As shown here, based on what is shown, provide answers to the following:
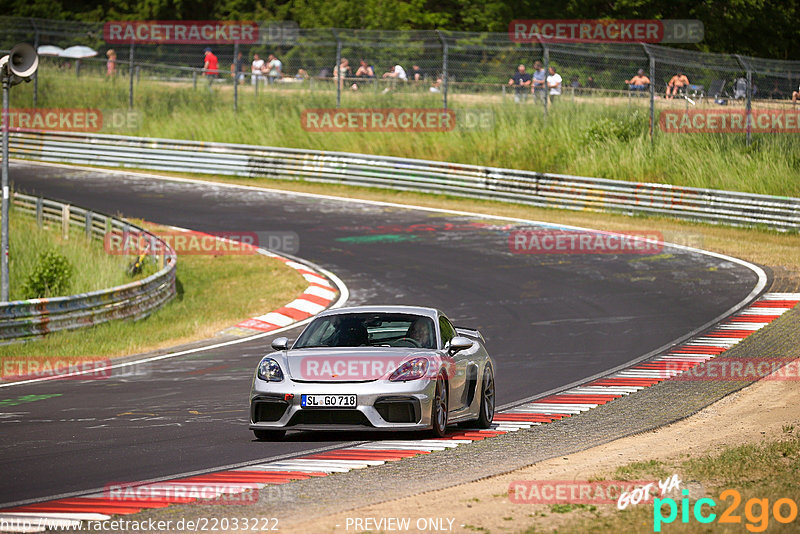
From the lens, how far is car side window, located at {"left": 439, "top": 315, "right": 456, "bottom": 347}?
36.5 ft

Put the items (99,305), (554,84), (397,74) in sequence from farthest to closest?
1. (397,74)
2. (554,84)
3. (99,305)

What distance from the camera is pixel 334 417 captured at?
9.88 meters

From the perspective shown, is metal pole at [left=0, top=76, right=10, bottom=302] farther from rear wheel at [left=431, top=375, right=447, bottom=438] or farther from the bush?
rear wheel at [left=431, top=375, right=447, bottom=438]

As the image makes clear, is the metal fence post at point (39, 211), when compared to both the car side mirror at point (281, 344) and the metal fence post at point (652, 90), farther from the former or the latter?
the car side mirror at point (281, 344)

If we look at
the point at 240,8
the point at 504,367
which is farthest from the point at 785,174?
the point at 240,8

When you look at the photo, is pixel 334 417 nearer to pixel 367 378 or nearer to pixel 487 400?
pixel 367 378

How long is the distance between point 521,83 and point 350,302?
14.9 m

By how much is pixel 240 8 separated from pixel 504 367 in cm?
5128

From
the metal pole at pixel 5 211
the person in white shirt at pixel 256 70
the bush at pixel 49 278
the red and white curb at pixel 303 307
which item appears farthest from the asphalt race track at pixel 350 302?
the person in white shirt at pixel 256 70

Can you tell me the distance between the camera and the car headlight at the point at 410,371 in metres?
10.0

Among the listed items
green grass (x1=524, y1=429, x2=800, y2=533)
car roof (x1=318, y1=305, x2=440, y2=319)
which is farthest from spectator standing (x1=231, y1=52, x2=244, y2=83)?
green grass (x1=524, y1=429, x2=800, y2=533)

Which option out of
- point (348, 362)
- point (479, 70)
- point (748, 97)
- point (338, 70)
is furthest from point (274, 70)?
point (348, 362)

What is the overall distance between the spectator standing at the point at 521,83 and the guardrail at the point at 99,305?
12.8 m

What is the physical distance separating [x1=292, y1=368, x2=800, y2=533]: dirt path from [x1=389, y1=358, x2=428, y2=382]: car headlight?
1353 millimetres
